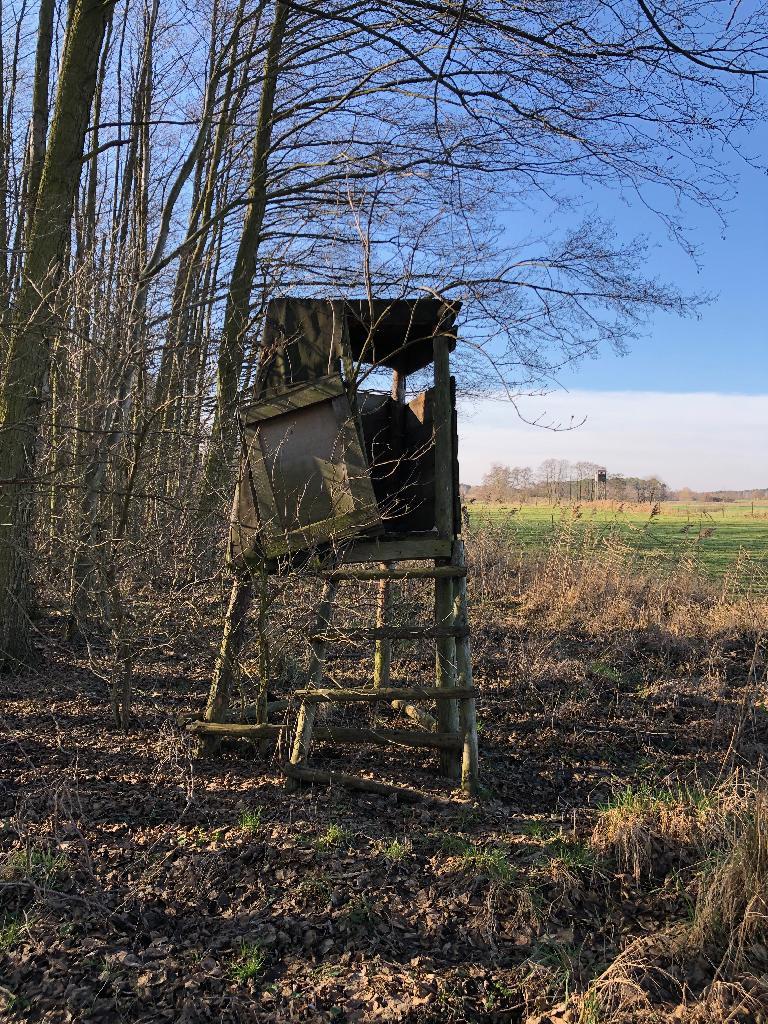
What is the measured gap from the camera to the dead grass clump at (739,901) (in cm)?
297

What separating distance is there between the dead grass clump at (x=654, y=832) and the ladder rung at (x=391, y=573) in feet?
5.75

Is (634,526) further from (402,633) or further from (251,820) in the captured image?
(251,820)

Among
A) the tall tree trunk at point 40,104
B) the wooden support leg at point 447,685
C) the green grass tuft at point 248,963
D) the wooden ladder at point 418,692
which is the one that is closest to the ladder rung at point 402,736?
the wooden ladder at point 418,692

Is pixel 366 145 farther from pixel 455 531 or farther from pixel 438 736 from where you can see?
pixel 438 736

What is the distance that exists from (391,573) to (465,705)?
1029 mm

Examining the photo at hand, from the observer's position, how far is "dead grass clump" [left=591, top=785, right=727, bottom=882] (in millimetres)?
3652

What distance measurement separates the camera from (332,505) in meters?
4.57

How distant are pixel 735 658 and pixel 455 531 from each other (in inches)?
182

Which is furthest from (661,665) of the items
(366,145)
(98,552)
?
(366,145)

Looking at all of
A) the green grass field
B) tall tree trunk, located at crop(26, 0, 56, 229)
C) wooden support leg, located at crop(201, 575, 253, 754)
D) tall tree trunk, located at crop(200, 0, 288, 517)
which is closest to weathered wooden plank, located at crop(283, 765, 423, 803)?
wooden support leg, located at crop(201, 575, 253, 754)

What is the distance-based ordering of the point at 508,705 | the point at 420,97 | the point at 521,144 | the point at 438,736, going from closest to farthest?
the point at 438,736, the point at 508,705, the point at 521,144, the point at 420,97

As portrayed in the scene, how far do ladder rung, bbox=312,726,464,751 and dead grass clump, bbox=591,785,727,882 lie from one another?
1.22 m

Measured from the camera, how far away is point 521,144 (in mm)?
7449

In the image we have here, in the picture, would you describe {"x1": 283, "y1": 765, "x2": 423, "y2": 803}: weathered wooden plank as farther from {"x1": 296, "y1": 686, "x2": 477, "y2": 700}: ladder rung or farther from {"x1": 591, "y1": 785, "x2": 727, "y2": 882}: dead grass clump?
{"x1": 591, "y1": 785, "x2": 727, "y2": 882}: dead grass clump
